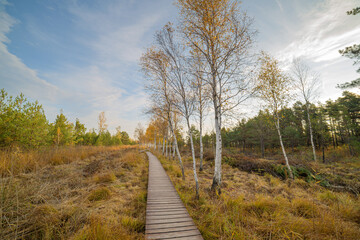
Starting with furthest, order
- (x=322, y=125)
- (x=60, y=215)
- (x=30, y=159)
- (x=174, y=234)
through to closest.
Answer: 1. (x=322, y=125)
2. (x=30, y=159)
3. (x=174, y=234)
4. (x=60, y=215)

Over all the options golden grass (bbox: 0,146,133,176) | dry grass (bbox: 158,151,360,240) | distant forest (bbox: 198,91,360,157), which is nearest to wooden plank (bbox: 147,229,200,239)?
dry grass (bbox: 158,151,360,240)

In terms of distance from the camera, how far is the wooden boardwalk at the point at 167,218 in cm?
358

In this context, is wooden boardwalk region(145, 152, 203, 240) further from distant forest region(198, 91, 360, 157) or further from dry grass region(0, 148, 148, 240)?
distant forest region(198, 91, 360, 157)

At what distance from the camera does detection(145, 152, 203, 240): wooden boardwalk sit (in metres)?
3.58

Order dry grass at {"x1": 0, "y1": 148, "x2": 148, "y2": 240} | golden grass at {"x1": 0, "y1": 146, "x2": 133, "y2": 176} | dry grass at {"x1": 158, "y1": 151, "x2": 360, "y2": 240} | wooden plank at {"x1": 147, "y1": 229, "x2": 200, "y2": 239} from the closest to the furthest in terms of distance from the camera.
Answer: dry grass at {"x1": 0, "y1": 148, "x2": 148, "y2": 240} → dry grass at {"x1": 158, "y1": 151, "x2": 360, "y2": 240} → wooden plank at {"x1": 147, "y1": 229, "x2": 200, "y2": 239} → golden grass at {"x1": 0, "y1": 146, "x2": 133, "y2": 176}

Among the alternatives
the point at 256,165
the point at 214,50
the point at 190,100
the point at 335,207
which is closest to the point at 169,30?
the point at 214,50

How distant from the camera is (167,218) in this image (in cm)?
438

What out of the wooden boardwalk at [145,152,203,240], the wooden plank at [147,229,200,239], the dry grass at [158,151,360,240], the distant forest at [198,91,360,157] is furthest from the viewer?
the distant forest at [198,91,360,157]

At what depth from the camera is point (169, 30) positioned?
7.05 metres

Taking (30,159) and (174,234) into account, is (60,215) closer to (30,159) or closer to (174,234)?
(174,234)

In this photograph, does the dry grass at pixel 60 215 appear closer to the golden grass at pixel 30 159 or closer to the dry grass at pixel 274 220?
the dry grass at pixel 274 220

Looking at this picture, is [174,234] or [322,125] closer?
[174,234]

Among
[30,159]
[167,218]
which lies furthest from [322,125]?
[30,159]

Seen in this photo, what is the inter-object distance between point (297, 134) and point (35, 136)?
40877 mm
